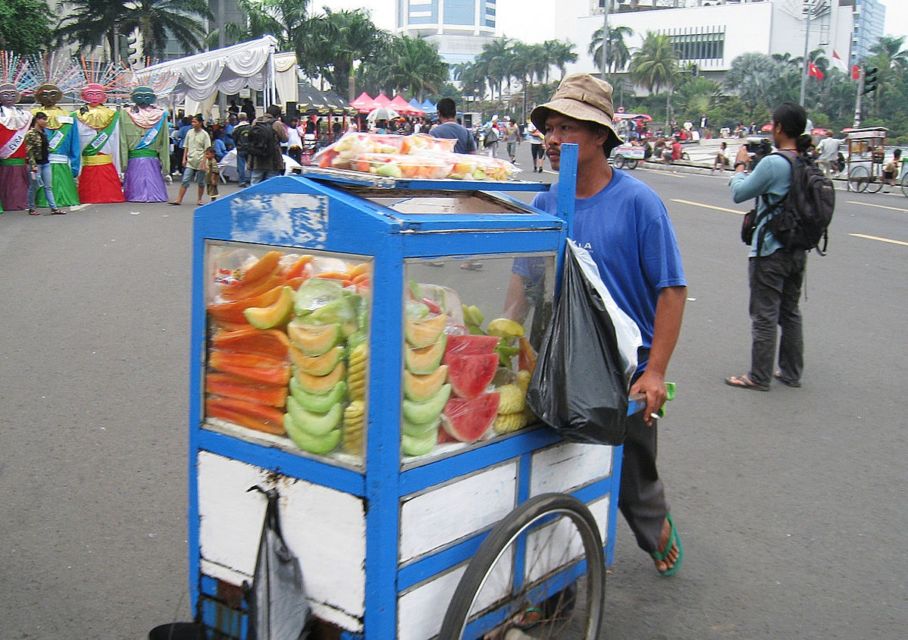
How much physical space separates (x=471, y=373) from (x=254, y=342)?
0.57 metres

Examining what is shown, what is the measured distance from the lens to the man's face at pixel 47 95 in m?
14.7

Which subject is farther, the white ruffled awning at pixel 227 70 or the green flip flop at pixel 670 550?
the white ruffled awning at pixel 227 70

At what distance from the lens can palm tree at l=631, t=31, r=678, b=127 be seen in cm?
9281

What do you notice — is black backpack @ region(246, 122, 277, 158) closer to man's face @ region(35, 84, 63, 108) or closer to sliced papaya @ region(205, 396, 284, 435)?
man's face @ region(35, 84, 63, 108)

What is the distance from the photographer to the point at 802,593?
11.1 feet

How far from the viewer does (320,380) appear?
86.4 inches

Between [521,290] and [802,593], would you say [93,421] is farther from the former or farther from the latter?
[802,593]

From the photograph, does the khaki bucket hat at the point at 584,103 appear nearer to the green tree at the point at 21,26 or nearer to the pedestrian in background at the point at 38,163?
the pedestrian in background at the point at 38,163

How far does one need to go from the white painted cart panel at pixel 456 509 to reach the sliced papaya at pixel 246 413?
0.42 metres

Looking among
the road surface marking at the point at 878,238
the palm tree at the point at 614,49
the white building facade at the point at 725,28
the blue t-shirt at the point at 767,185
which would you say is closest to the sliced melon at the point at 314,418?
the blue t-shirt at the point at 767,185

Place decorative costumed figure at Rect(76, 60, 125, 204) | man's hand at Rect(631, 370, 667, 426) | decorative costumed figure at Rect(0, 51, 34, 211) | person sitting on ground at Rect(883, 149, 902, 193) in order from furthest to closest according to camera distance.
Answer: person sitting on ground at Rect(883, 149, 902, 193)
decorative costumed figure at Rect(76, 60, 125, 204)
decorative costumed figure at Rect(0, 51, 34, 211)
man's hand at Rect(631, 370, 667, 426)

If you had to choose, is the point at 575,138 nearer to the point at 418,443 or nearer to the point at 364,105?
the point at 418,443

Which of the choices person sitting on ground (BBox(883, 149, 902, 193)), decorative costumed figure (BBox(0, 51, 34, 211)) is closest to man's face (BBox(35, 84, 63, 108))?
decorative costumed figure (BBox(0, 51, 34, 211))

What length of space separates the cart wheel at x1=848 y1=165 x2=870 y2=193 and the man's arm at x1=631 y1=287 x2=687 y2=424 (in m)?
21.8
